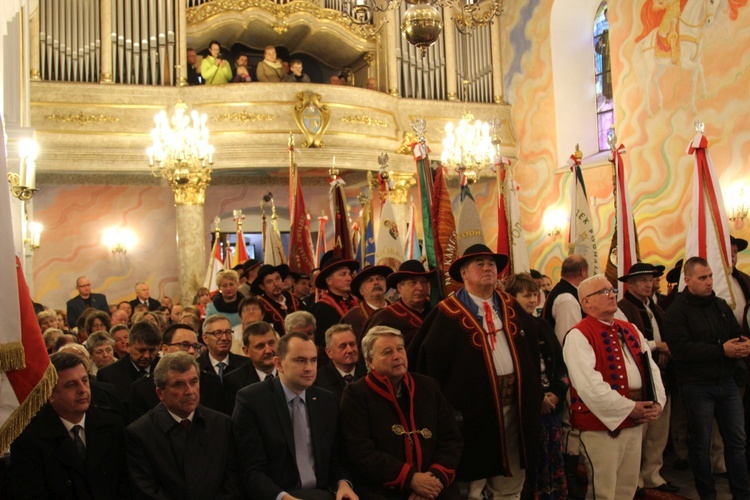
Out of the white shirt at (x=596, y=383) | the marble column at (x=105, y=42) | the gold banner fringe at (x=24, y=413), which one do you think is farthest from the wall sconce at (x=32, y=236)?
the gold banner fringe at (x=24, y=413)

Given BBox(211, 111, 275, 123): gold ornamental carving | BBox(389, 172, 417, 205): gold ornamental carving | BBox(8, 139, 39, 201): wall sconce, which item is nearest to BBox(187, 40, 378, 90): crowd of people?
BBox(211, 111, 275, 123): gold ornamental carving

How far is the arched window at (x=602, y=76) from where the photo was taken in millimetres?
14844

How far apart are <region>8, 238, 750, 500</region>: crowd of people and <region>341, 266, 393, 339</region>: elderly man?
0.02 metres

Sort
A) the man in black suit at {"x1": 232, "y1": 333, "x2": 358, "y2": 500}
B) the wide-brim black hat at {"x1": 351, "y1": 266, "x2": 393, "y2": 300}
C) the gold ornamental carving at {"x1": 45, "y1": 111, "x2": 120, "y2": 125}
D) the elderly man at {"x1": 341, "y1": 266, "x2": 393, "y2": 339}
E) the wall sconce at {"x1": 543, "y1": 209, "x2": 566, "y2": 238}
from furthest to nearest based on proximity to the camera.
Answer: the wall sconce at {"x1": 543, "y1": 209, "x2": 566, "y2": 238}, the gold ornamental carving at {"x1": 45, "y1": 111, "x2": 120, "y2": 125}, the wide-brim black hat at {"x1": 351, "y1": 266, "x2": 393, "y2": 300}, the elderly man at {"x1": 341, "y1": 266, "x2": 393, "y2": 339}, the man in black suit at {"x1": 232, "y1": 333, "x2": 358, "y2": 500}

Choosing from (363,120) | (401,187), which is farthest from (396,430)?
(401,187)

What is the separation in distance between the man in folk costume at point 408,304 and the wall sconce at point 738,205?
6.42 metres

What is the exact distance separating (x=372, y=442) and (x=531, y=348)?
130cm

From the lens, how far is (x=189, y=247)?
14164mm

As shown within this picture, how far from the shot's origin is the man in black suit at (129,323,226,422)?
173 inches

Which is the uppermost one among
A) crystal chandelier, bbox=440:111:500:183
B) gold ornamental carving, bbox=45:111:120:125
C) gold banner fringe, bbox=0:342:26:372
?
gold ornamental carving, bbox=45:111:120:125

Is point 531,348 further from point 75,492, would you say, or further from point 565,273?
point 75,492

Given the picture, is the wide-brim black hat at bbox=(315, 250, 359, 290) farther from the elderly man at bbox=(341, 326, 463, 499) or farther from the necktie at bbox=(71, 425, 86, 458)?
the necktie at bbox=(71, 425, 86, 458)

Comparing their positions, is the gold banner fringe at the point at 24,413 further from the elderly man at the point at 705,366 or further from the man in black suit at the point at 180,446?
the elderly man at the point at 705,366

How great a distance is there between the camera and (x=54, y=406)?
363cm
